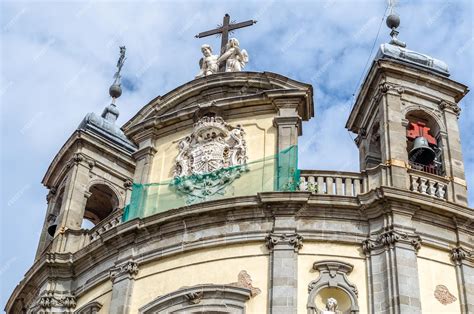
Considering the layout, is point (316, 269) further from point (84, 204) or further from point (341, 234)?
point (84, 204)

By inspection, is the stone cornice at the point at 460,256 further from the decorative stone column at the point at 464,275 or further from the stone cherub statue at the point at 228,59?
the stone cherub statue at the point at 228,59

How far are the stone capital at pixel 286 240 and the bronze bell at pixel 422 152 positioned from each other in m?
3.71

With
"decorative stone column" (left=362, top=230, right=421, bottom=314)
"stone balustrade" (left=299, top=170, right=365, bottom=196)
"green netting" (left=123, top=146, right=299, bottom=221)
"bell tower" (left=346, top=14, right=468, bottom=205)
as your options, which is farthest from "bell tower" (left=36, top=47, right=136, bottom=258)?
"decorative stone column" (left=362, top=230, right=421, bottom=314)

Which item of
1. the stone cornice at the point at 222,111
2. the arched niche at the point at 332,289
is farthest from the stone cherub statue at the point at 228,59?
the arched niche at the point at 332,289

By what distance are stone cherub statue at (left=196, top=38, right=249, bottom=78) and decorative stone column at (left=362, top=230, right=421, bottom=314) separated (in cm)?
736

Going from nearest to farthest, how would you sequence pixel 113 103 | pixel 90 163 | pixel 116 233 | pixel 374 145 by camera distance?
pixel 116 233 → pixel 374 145 → pixel 90 163 → pixel 113 103

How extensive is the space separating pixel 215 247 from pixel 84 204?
544 centimetres

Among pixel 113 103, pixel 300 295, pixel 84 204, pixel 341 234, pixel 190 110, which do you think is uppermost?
pixel 113 103

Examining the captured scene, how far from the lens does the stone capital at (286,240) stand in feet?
62.6

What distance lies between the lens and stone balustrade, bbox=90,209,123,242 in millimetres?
21688

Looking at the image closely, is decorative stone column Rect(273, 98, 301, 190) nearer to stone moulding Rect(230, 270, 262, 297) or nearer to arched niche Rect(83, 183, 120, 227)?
stone moulding Rect(230, 270, 262, 297)

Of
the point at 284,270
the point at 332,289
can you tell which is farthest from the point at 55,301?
the point at 332,289

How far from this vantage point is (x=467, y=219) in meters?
19.4

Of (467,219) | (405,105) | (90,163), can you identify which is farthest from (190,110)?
(467,219)
